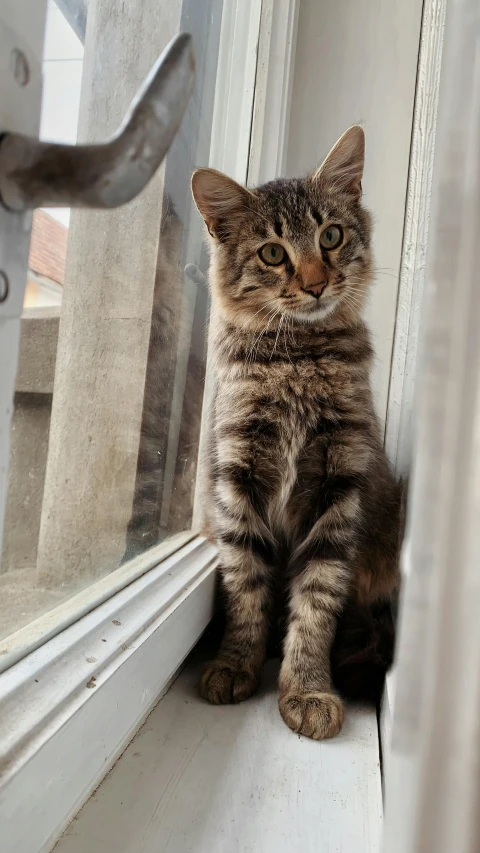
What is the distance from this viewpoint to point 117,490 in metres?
1.00

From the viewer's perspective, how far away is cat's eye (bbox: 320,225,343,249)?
1274 millimetres

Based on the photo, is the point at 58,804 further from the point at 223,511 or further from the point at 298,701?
the point at 223,511

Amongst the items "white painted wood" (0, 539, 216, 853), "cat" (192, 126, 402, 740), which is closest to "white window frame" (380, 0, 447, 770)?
"cat" (192, 126, 402, 740)

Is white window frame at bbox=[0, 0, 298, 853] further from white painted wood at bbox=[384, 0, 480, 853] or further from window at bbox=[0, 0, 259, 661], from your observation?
white painted wood at bbox=[384, 0, 480, 853]

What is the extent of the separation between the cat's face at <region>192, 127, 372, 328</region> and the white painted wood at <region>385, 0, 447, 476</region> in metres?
0.14

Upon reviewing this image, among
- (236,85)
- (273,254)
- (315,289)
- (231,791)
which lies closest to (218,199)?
(273,254)

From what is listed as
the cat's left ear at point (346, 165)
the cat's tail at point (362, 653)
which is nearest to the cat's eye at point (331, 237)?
the cat's left ear at point (346, 165)

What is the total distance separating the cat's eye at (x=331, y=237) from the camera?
127 centimetres

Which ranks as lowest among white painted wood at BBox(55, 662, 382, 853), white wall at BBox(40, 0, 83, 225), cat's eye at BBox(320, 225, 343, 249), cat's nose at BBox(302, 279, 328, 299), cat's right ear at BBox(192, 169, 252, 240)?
white painted wood at BBox(55, 662, 382, 853)

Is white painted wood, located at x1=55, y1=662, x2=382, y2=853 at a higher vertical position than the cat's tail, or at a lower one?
lower

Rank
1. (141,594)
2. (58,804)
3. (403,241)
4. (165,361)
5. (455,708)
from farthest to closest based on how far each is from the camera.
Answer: (403,241)
(165,361)
(141,594)
(58,804)
(455,708)

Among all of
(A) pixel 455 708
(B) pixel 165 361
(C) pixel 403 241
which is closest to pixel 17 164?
(A) pixel 455 708

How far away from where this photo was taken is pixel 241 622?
3.69 ft

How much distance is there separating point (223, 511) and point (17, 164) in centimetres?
86
